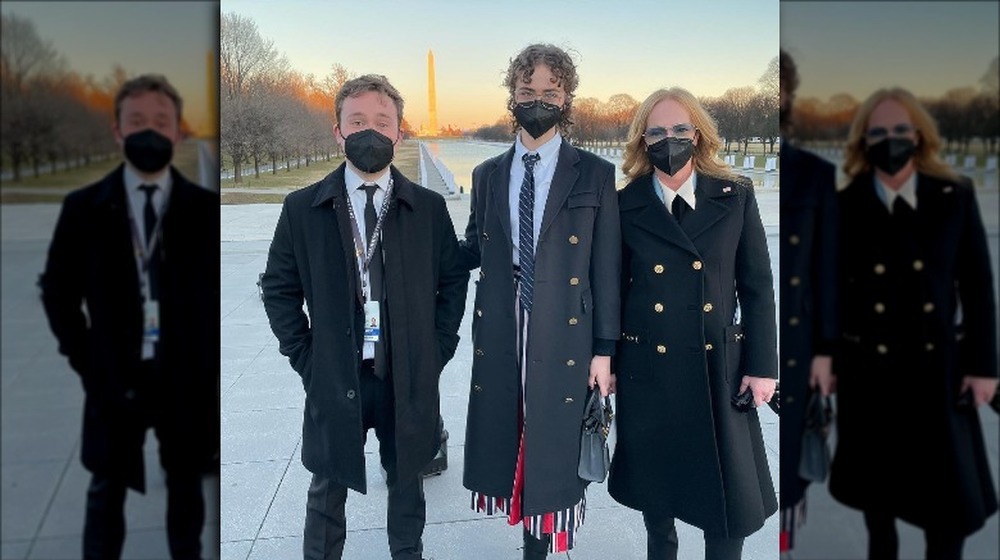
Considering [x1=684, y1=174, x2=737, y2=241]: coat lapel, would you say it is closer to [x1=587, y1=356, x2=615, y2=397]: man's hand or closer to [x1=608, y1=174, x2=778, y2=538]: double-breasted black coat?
[x1=608, y1=174, x2=778, y2=538]: double-breasted black coat

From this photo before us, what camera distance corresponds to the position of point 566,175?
96.1 inches

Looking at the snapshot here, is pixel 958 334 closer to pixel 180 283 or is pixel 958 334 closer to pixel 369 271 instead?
pixel 180 283

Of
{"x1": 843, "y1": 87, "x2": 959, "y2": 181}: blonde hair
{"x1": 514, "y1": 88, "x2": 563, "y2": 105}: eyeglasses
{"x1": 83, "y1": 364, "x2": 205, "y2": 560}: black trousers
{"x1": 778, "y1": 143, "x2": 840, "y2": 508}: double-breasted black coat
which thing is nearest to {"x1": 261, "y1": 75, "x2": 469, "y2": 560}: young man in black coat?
{"x1": 514, "y1": 88, "x2": 563, "y2": 105}: eyeglasses

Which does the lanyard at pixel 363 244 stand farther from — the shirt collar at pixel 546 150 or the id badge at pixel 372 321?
the shirt collar at pixel 546 150

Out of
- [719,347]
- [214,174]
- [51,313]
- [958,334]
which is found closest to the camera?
[958,334]

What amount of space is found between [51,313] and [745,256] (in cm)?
202

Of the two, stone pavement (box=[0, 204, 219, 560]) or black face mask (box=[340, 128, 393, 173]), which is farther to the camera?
black face mask (box=[340, 128, 393, 173])

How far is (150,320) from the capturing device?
1.23 meters

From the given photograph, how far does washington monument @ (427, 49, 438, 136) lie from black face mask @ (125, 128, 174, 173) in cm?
410

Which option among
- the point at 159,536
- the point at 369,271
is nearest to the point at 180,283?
the point at 159,536

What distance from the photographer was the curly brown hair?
259cm

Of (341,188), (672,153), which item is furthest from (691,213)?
(341,188)

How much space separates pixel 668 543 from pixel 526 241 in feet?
4.23

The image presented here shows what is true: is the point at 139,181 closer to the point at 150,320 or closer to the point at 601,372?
the point at 150,320
